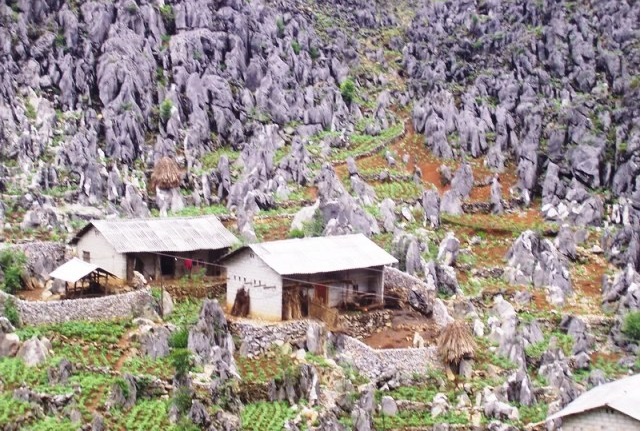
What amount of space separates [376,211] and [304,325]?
2056cm

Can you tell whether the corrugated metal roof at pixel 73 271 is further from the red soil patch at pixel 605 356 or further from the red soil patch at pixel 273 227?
the red soil patch at pixel 605 356

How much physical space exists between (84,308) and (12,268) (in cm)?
506

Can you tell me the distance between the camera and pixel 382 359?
38062 mm

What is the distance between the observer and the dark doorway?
44.6 metres

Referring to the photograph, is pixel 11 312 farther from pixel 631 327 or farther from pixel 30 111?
pixel 30 111

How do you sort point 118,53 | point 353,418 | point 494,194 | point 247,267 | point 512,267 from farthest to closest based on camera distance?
point 118,53 → point 494,194 → point 512,267 → point 247,267 → point 353,418

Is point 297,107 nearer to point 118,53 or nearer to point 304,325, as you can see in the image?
point 118,53

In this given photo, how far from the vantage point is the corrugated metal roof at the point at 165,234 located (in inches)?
1705

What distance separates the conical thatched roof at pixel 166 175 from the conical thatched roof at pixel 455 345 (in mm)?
25904

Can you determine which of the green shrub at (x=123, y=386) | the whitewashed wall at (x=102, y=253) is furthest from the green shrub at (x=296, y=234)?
the green shrub at (x=123, y=386)

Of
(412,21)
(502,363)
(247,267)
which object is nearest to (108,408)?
(247,267)

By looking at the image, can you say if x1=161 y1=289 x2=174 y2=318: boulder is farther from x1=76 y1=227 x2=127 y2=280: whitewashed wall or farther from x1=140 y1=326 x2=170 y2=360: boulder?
x1=140 y1=326 x2=170 y2=360: boulder

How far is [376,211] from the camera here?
5900 cm

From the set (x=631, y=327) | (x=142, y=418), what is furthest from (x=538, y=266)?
(x=142, y=418)
